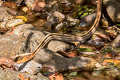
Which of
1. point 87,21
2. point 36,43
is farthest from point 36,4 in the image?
point 36,43

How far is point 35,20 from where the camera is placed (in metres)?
12.6

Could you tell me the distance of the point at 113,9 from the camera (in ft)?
34.3

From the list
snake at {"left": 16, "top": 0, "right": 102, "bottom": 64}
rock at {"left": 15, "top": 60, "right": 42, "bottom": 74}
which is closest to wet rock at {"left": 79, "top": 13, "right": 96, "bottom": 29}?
snake at {"left": 16, "top": 0, "right": 102, "bottom": 64}

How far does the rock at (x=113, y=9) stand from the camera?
10288mm

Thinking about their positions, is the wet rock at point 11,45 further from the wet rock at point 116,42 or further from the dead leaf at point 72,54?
the wet rock at point 116,42

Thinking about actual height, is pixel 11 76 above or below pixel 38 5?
below

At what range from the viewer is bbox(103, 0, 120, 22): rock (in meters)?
10.3

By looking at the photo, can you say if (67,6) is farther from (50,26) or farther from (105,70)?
(105,70)

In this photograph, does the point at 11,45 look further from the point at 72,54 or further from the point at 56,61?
the point at 72,54

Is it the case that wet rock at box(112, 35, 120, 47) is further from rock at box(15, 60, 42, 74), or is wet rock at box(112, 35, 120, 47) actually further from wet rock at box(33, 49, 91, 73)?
rock at box(15, 60, 42, 74)

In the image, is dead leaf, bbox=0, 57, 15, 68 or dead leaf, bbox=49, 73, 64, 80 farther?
dead leaf, bbox=0, 57, 15, 68

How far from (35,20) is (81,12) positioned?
2.44 meters

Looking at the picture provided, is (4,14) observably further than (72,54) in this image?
Yes

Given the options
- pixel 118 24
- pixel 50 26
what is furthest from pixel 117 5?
pixel 50 26
